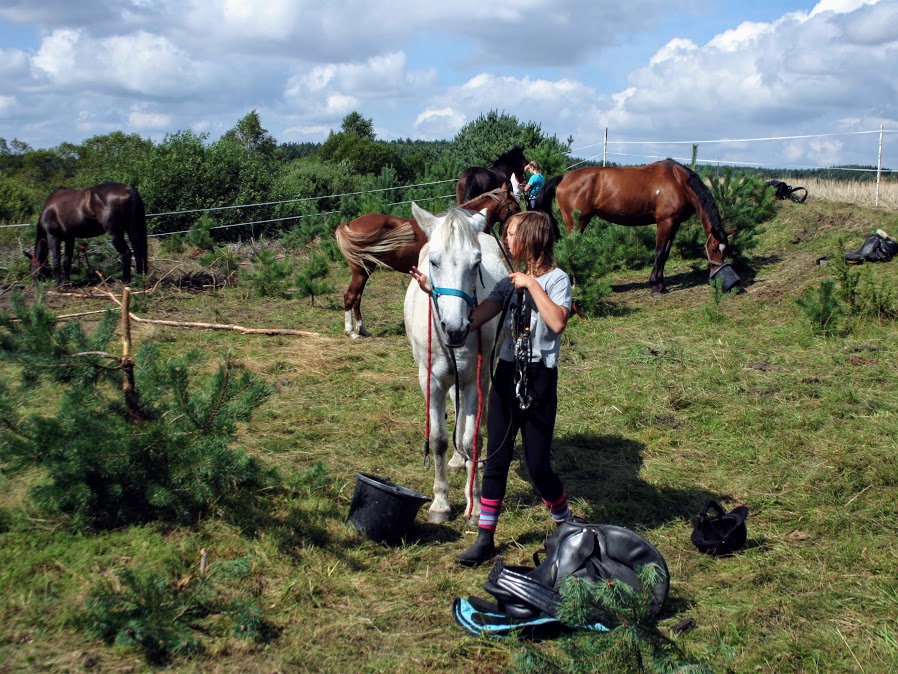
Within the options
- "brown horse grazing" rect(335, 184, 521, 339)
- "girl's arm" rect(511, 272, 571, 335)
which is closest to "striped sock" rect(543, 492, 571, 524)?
"girl's arm" rect(511, 272, 571, 335)

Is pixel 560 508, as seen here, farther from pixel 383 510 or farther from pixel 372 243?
pixel 372 243

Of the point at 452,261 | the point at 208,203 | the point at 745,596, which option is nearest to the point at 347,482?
the point at 452,261

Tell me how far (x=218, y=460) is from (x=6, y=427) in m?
0.98

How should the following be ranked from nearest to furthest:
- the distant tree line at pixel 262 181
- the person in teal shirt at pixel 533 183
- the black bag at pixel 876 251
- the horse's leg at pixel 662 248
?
the black bag at pixel 876 251
the horse's leg at pixel 662 248
the person in teal shirt at pixel 533 183
the distant tree line at pixel 262 181

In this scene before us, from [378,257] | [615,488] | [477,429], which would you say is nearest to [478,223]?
[477,429]

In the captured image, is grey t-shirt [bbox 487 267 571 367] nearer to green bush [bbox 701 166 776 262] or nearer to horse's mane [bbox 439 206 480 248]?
horse's mane [bbox 439 206 480 248]

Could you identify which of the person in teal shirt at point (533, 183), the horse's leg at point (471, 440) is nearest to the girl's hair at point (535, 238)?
the horse's leg at point (471, 440)

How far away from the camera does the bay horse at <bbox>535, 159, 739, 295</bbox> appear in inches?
415

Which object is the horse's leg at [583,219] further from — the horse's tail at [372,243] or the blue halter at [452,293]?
the blue halter at [452,293]

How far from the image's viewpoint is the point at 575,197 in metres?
11.5

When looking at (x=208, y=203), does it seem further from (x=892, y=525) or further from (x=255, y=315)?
(x=892, y=525)

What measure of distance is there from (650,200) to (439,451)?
809 centimetres

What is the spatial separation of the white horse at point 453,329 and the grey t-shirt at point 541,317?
7.3 inches

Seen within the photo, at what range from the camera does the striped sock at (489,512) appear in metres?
3.58
